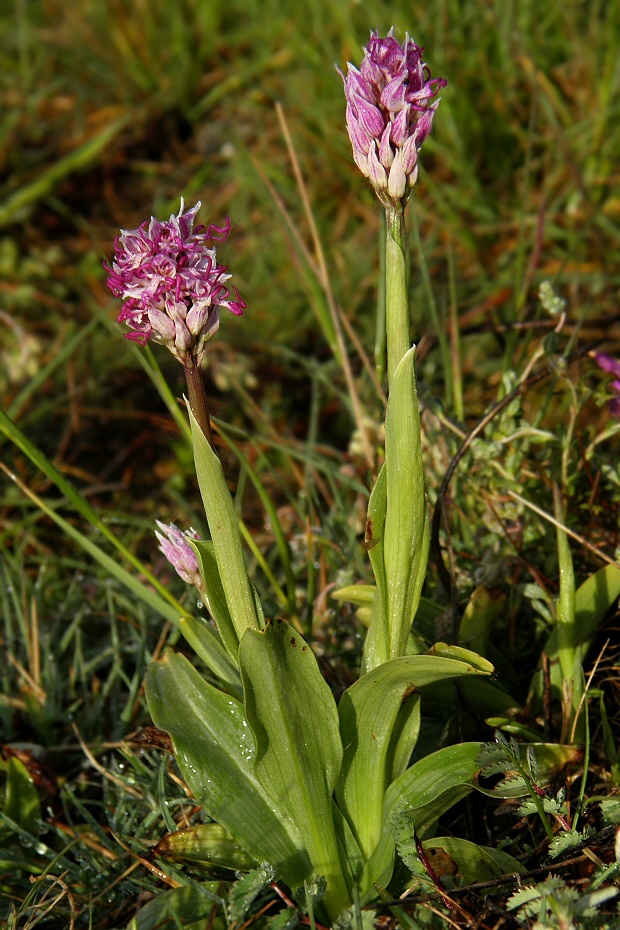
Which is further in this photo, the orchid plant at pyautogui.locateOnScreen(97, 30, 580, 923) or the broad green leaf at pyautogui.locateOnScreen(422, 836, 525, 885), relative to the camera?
the broad green leaf at pyautogui.locateOnScreen(422, 836, 525, 885)

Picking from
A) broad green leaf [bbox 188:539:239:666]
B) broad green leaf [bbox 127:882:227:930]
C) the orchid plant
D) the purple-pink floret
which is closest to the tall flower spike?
the orchid plant

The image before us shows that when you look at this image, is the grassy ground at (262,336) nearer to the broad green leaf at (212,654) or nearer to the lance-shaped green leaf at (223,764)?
the lance-shaped green leaf at (223,764)

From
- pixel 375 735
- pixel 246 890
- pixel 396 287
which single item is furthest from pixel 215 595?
pixel 396 287

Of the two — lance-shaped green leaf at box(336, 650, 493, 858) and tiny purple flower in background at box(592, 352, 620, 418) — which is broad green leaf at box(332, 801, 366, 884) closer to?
lance-shaped green leaf at box(336, 650, 493, 858)

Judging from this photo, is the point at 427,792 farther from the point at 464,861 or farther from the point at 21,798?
the point at 21,798

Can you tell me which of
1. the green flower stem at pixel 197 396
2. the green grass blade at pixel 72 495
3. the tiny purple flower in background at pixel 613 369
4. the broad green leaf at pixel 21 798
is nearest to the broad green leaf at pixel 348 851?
the green grass blade at pixel 72 495

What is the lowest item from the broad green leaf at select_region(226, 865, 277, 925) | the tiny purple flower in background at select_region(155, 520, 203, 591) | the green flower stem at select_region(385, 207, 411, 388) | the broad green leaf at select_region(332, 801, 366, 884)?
the broad green leaf at select_region(332, 801, 366, 884)
